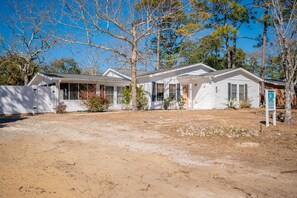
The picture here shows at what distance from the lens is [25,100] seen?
56.6ft

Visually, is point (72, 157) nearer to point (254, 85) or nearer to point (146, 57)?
point (146, 57)

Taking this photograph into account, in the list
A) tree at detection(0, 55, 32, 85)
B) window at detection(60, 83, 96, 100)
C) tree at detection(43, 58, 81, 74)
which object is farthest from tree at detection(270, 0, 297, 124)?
tree at detection(43, 58, 81, 74)

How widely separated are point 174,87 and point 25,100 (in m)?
11.5

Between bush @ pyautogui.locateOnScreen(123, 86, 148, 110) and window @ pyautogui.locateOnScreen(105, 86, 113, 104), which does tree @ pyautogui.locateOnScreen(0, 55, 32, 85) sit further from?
bush @ pyautogui.locateOnScreen(123, 86, 148, 110)

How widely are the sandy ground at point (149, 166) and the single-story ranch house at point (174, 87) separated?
11.5 meters

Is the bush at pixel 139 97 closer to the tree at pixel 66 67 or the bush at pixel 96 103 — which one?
the bush at pixel 96 103

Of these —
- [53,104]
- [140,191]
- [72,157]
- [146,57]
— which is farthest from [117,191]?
[53,104]

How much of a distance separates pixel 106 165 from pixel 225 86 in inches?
678

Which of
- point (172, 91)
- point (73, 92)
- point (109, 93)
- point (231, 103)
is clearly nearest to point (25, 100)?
point (73, 92)

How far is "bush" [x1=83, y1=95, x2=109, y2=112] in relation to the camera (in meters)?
17.6

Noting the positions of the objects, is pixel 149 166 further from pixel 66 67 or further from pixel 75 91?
pixel 66 67

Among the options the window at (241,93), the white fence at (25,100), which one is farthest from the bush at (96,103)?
the window at (241,93)

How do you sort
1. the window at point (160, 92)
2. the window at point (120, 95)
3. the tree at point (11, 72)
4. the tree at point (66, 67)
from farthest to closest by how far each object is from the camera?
the tree at point (66, 67) → the tree at point (11, 72) → the window at point (120, 95) → the window at point (160, 92)

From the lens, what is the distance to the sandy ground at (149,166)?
335 centimetres
